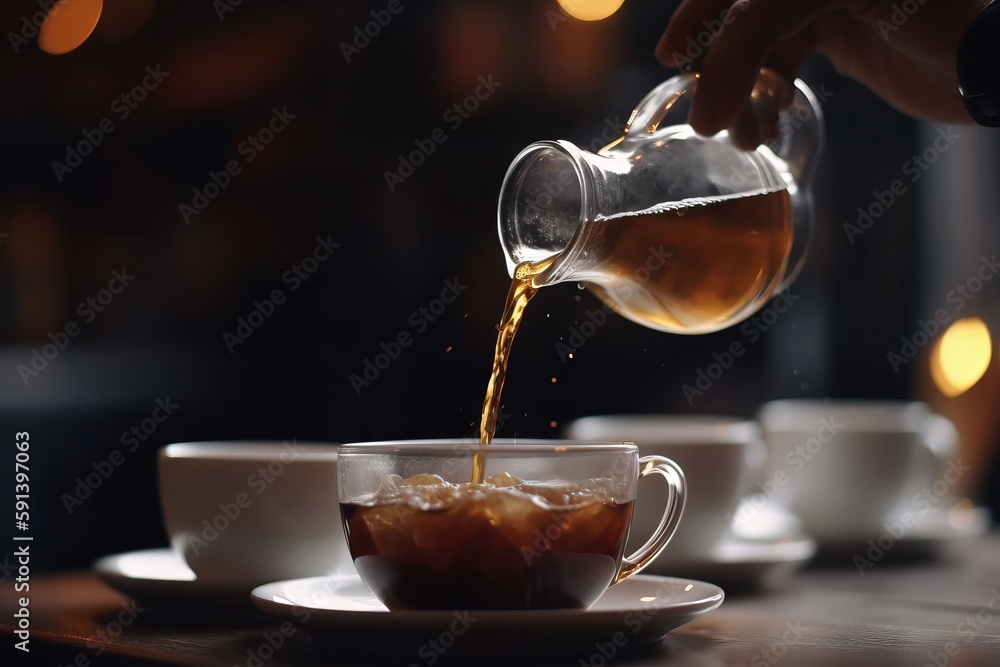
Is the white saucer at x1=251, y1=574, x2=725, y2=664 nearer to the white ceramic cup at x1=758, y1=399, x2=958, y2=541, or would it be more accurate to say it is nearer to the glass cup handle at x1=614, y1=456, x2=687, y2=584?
the glass cup handle at x1=614, y1=456, x2=687, y2=584

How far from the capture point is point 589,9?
325cm

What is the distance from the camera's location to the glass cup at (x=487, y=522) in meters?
0.84

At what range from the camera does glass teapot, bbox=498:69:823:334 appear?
3.34 ft

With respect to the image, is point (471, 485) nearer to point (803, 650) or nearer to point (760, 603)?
point (803, 650)

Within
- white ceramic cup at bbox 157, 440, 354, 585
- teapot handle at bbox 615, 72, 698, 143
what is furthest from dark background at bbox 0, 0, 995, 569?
white ceramic cup at bbox 157, 440, 354, 585

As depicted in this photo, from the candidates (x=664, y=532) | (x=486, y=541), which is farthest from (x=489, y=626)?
(x=664, y=532)

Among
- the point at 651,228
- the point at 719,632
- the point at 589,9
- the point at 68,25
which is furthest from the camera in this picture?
the point at 589,9

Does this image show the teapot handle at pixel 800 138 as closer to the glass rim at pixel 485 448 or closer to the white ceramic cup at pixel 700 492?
the white ceramic cup at pixel 700 492

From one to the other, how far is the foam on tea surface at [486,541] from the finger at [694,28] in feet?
1.81

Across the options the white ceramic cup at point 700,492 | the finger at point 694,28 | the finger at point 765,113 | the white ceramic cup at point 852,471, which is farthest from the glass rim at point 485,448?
the white ceramic cup at point 852,471

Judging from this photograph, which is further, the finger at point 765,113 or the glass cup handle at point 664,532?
the finger at point 765,113

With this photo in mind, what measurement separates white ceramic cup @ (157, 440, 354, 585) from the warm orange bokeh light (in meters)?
2.21

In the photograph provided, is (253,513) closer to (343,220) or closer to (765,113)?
(765,113)

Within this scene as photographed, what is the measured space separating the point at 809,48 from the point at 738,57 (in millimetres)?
250
